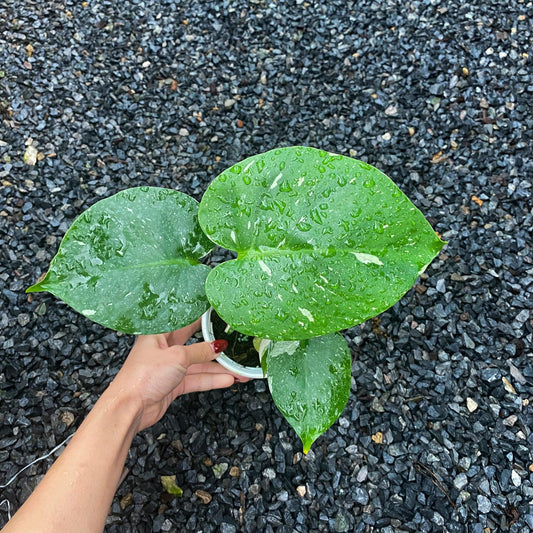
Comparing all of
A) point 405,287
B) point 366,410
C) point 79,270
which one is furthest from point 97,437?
point 366,410

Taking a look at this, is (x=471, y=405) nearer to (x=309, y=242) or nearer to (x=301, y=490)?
(x=301, y=490)

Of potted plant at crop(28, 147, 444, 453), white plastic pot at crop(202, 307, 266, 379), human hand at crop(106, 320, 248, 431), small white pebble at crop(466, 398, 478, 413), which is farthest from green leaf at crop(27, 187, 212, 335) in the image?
small white pebble at crop(466, 398, 478, 413)

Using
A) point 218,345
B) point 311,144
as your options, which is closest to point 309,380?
point 218,345

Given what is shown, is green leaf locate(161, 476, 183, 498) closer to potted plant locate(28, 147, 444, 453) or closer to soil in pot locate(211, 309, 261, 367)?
soil in pot locate(211, 309, 261, 367)

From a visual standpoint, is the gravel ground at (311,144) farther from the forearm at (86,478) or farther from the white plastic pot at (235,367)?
the forearm at (86,478)

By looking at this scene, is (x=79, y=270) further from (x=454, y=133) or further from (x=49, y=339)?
(x=454, y=133)

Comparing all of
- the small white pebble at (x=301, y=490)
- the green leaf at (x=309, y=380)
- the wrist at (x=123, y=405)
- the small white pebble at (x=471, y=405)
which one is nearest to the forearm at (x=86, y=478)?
the wrist at (x=123, y=405)
